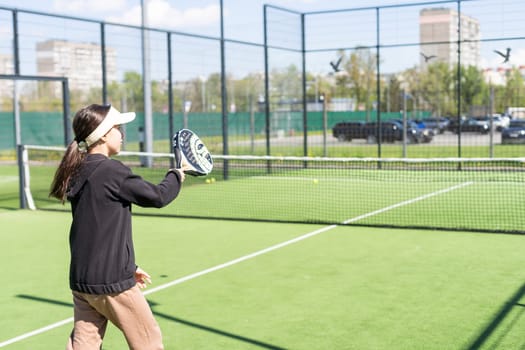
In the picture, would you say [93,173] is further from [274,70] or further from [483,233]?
[274,70]

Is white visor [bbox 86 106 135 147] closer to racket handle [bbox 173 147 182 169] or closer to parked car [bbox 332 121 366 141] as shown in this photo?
racket handle [bbox 173 147 182 169]

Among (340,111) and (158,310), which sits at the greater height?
(340,111)

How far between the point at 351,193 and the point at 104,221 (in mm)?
12430

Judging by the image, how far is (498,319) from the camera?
20.2ft

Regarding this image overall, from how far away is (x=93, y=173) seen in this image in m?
3.76

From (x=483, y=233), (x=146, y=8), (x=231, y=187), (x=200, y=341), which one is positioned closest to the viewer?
(x=200, y=341)

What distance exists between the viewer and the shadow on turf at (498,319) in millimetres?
5570

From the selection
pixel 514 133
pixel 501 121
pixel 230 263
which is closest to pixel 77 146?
pixel 230 263

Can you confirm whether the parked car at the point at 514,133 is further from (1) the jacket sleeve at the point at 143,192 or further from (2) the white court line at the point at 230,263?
(1) the jacket sleeve at the point at 143,192

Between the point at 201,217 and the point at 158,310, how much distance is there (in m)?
5.91

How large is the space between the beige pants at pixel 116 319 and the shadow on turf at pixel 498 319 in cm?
270

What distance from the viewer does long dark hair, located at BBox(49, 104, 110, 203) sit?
12.5 feet

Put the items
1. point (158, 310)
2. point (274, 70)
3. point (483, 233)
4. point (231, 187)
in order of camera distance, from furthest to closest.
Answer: point (274, 70)
point (231, 187)
point (483, 233)
point (158, 310)

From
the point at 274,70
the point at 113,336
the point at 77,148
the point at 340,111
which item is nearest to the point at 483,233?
the point at 113,336
